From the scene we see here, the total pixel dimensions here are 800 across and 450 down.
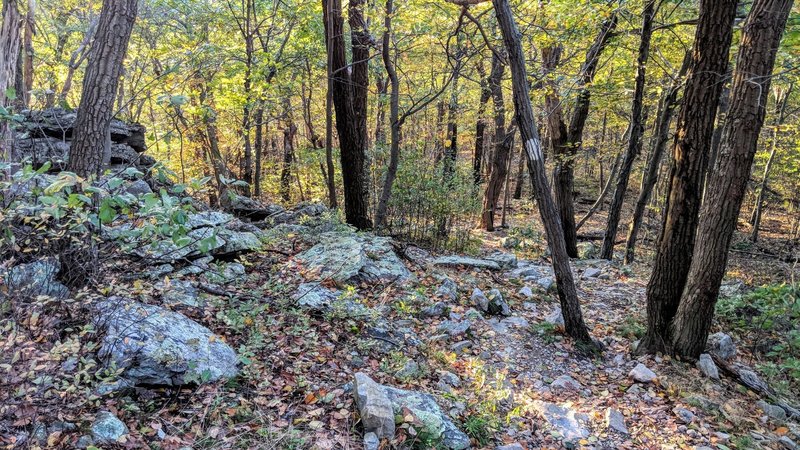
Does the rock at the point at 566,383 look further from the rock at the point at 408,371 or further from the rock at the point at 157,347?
the rock at the point at 157,347

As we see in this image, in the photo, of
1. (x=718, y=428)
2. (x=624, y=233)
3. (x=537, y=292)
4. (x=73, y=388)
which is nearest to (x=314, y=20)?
(x=537, y=292)

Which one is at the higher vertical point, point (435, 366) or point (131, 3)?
point (131, 3)

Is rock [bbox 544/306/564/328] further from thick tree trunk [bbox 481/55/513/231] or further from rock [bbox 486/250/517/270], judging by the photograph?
thick tree trunk [bbox 481/55/513/231]

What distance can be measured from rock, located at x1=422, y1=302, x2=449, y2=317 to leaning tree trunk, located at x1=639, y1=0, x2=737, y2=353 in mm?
2238

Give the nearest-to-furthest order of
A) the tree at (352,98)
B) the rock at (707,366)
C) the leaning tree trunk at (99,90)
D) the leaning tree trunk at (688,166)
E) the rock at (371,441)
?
1. the rock at (371,441)
2. the leaning tree trunk at (99,90)
3. the rock at (707,366)
4. the leaning tree trunk at (688,166)
5. the tree at (352,98)

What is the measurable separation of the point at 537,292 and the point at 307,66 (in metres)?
7.55

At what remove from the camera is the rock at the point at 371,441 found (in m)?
2.68

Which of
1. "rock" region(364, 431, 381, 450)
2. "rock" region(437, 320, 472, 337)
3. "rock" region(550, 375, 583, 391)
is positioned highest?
"rock" region(364, 431, 381, 450)

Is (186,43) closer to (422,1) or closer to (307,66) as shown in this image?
(307,66)

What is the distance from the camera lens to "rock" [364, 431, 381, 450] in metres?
2.68

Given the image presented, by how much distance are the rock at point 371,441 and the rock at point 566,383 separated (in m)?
2.24

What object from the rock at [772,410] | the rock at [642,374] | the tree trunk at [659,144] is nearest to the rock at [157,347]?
the rock at [642,374]

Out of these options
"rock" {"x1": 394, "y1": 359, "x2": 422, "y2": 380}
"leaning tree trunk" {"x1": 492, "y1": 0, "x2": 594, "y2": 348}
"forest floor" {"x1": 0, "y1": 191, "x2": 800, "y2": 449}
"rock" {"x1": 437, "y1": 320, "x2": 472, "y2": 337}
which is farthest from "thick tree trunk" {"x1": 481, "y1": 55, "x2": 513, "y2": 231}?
"rock" {"x1": 394, "y1": 359, "x2": 422, "y2": 380}

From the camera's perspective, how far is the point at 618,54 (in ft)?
27.6
